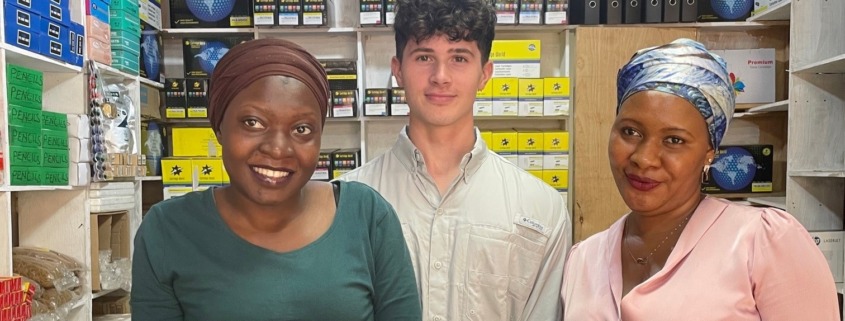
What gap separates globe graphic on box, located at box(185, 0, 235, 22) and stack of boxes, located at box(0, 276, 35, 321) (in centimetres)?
220

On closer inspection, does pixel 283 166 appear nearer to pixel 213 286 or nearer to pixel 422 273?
pixel 213 286

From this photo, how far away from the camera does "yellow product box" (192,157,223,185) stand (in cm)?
384

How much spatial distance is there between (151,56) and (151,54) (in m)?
0.01

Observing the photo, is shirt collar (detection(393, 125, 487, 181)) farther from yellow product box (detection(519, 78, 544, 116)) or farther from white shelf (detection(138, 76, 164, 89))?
white shelf (detection(138, 76, 164, 89))

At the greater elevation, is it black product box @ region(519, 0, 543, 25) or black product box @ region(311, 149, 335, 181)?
black product box @ region(519, 0, 543, 25)

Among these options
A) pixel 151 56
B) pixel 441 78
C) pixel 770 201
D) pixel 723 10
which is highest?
pixel 723 10

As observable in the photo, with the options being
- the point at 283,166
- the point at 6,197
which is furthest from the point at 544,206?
the point at 6,197

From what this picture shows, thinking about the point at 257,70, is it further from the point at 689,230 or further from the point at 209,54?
the point at 209,54

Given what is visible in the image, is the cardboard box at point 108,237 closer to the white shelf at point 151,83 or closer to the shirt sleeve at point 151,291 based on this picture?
the white shelf at point 151,83

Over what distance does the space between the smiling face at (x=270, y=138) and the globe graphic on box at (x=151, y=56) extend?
320 cm

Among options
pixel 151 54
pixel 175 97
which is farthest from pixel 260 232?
pixel 151 54

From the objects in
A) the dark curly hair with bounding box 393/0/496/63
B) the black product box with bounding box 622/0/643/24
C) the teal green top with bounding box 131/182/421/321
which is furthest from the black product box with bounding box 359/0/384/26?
the teal green top with bounding box 131/182/421/321

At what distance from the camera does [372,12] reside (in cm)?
383

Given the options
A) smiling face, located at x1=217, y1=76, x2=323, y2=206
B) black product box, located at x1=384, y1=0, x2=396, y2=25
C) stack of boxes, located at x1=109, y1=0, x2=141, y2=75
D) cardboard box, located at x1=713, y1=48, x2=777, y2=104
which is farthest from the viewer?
cardboard box, located at x1=713, y1=48, x2=777, y2=104
